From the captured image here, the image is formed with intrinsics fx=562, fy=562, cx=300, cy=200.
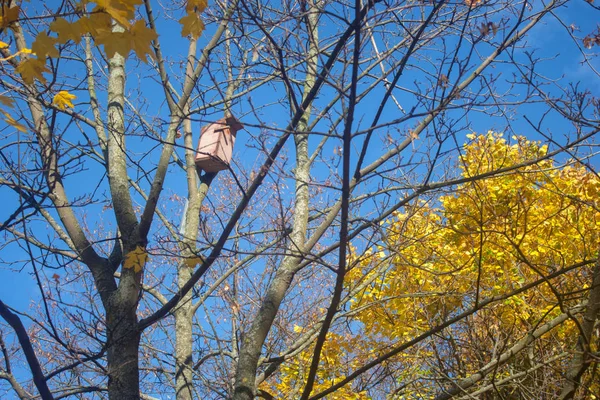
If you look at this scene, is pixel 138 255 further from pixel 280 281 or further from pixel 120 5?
pixel 120 5

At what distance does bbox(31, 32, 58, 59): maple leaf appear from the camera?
1854mm

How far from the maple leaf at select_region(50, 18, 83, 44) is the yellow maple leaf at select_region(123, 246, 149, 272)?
1444mm

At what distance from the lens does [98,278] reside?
315cm

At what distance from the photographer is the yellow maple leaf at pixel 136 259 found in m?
2.99

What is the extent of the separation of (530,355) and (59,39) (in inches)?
186

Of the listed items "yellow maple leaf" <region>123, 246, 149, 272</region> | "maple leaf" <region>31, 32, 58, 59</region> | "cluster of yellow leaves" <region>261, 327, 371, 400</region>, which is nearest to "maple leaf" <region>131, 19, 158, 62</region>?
"maple leaf" <region>31, 32, 58, 59</region>

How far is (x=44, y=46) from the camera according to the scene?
6.13 feet

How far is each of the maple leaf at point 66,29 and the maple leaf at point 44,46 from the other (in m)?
0.11

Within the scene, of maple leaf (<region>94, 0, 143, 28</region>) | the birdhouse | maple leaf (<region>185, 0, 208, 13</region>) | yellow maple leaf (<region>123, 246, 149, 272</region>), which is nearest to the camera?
maple leaf (<region>94, 0, 143, 28</region>)

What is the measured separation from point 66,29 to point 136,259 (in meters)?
1.52

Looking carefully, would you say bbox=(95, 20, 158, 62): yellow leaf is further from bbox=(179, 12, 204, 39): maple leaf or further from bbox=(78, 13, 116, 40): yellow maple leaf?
bbox=(179, 12, 204, 39): maple leaf

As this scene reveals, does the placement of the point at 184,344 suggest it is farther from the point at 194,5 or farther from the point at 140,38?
the point at 140,38

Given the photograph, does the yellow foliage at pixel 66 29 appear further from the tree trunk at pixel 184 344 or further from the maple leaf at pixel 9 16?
the tree trunk at pixel 184 344

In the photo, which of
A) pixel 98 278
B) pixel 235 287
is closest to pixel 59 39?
pixel 98 278
